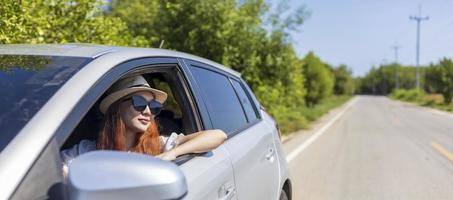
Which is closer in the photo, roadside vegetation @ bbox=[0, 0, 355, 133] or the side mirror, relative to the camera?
the side mirror

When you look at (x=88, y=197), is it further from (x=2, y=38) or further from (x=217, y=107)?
(x=2, y=38)

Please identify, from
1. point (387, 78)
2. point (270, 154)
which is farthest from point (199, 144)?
point (387, 78)

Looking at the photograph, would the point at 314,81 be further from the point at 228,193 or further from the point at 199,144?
the point at 199,144

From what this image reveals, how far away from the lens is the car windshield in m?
2.03

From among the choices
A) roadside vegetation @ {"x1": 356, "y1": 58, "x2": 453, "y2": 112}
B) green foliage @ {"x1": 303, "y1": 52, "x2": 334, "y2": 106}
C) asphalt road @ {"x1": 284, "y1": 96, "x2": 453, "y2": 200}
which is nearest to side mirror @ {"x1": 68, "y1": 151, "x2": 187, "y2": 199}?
asphalt road @ {"x1": 284, "y1": 96, "x2": 453, "y2": 200}

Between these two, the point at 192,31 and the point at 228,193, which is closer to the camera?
the point at 228,193

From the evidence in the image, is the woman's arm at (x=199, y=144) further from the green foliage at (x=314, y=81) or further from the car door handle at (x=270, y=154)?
the green foliage at (x=314, y=81)

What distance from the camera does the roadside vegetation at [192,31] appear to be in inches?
289

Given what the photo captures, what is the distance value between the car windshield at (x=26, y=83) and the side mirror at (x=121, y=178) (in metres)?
0.33

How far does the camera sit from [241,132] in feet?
12.3

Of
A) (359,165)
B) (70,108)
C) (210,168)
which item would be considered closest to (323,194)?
(359,165)

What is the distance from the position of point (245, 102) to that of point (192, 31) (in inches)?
354

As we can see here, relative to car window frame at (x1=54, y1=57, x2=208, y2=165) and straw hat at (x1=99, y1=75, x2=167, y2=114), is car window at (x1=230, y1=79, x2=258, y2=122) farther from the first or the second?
straw hat at (x1=99, y1=75, x2=167, y2=114)

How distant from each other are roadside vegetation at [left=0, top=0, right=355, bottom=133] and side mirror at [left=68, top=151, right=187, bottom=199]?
13.9ft
